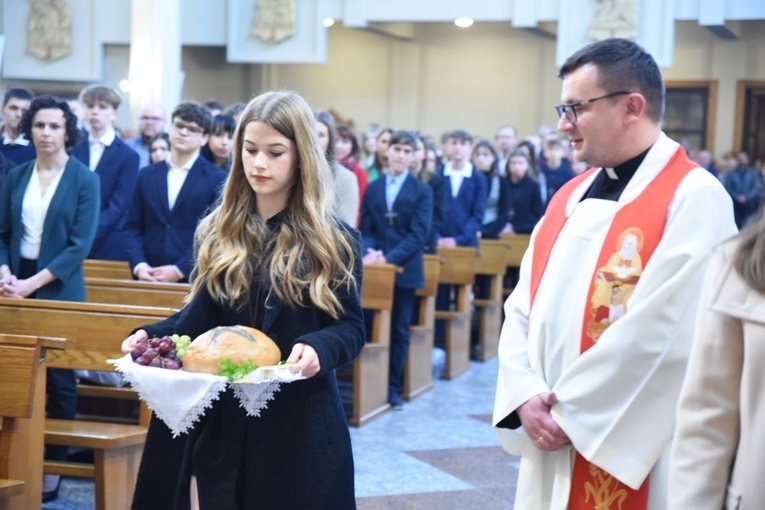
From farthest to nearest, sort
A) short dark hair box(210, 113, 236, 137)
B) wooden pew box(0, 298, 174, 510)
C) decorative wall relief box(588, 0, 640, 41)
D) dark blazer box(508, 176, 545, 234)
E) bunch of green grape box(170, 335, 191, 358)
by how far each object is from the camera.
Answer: decorative wall relief box(588, 0, 640, 41), dark blazer box(508, 176, 545, 234), short dark hair box(210, 113, 236, 137), wooden pew box(0, 298, 174, 510), bunch of green grape box(170, 335, 191, 358)

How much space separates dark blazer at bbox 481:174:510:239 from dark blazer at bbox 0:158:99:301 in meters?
5.45

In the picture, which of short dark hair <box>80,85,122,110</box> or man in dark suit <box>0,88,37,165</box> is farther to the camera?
short dark hair <box>80,85,122,110</box>

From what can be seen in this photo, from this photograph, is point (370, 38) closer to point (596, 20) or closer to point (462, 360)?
point (596, 20)

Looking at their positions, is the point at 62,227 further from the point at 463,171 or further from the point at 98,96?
the point at 463,171

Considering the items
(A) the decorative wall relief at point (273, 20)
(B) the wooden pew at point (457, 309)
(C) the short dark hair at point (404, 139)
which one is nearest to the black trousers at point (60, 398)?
(C) the short dark hair at point (404, 139)

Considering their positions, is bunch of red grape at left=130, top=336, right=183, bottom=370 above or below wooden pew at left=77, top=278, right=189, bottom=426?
above

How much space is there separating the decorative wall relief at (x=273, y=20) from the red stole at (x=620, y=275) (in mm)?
13023

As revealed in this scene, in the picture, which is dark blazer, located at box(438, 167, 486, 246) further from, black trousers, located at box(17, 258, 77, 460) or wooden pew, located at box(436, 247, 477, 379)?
black trousers, located at box(17, 258, 77, 460)

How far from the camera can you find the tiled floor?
4.80 meters

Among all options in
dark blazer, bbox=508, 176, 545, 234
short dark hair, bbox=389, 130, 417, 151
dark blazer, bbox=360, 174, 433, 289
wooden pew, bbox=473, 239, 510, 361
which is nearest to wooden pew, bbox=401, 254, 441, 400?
dark blazer, bbox=360, 174, 433, 289

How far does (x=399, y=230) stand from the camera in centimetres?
713

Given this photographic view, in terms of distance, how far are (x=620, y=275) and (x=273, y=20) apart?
13.3 m

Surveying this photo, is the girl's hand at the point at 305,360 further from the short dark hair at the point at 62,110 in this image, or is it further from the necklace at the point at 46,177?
the short dark hair at the point at 62,110

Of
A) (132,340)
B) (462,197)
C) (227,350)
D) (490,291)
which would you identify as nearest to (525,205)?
(462,197)
